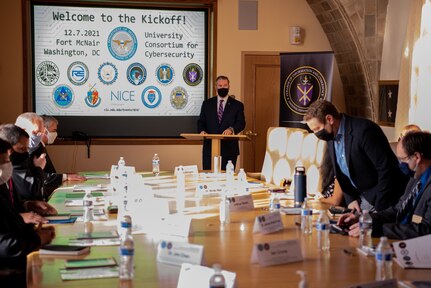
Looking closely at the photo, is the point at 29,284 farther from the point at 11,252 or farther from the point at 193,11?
the point at 193,11

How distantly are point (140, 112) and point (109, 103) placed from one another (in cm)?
46

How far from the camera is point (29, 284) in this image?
9.48 ft

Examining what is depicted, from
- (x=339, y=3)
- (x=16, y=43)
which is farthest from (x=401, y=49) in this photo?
(x=16, y=43)

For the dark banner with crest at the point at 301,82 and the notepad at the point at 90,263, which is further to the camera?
the dark banner with crest at the point at 301,82

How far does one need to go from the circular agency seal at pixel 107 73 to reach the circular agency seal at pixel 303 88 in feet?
8.18

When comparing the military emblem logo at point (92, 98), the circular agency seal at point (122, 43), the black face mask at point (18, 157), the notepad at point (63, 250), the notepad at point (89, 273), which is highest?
the circular agency seal at point (122, 43)

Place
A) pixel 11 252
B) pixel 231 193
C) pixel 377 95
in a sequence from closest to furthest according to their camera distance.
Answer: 1. pixel 11 252
2. pixel 231 193
3. pixel 377 95

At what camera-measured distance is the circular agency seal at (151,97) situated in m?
10.7

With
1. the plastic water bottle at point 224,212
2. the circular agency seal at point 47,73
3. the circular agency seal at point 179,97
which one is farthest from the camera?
the circular agency seal at point 179,97

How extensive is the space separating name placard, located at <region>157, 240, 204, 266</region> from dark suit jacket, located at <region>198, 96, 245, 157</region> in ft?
18.9

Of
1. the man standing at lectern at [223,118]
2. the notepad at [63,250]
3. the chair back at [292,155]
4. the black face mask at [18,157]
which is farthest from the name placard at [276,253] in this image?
the man standing at lectern at [223,118]

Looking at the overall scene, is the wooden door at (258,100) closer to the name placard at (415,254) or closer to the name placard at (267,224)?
the name placard at (267,224)

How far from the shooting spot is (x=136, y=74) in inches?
420

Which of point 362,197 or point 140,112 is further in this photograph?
point 140,112
